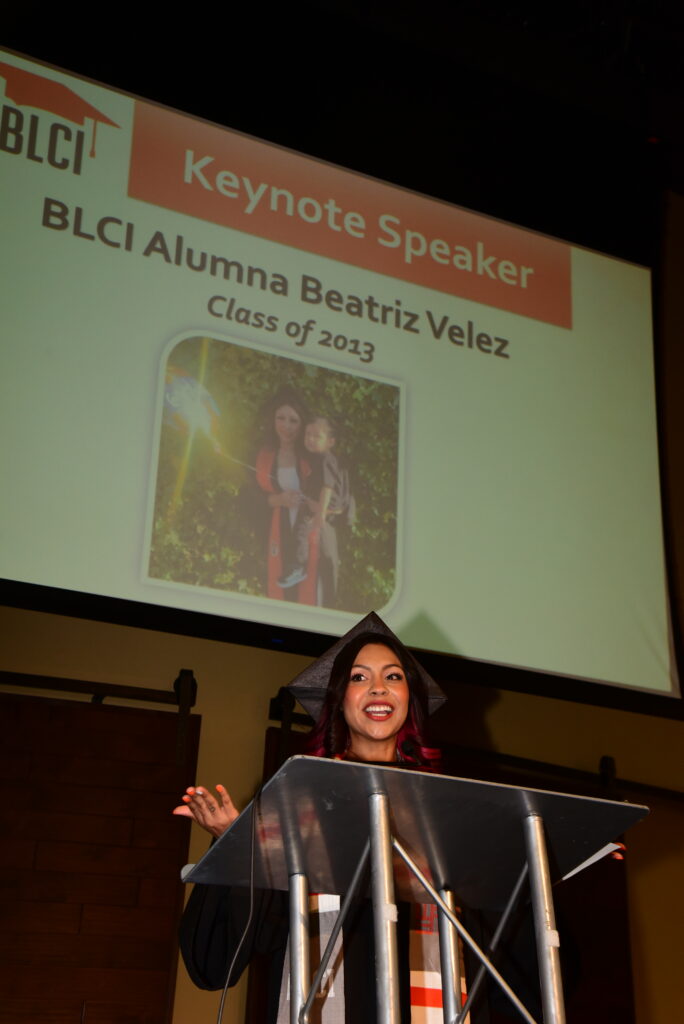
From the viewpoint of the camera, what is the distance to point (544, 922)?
53.3 inches

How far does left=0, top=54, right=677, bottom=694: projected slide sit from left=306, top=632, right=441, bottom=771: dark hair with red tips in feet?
1.95

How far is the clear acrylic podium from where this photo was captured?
131 cm

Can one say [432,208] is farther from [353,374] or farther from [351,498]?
[351,498]

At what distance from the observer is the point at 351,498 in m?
3.01

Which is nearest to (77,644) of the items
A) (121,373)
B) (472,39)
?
(121,373)

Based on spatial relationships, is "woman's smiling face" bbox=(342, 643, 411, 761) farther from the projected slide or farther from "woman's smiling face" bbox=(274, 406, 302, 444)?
"woman's smiling face" bbox=(274, 406, 302, 444)

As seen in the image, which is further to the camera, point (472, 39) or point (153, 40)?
point (472, 39)

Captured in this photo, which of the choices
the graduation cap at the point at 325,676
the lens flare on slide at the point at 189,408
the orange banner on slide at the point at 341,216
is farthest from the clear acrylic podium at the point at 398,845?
the orange banner on slide at the point at 341,216

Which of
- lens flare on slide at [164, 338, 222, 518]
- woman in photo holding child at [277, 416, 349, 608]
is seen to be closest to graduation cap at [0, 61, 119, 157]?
lens flare on slide at [164, 338, 222, 518]

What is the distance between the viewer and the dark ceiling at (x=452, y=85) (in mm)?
3160

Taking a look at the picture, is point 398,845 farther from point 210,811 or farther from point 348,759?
point 348,759

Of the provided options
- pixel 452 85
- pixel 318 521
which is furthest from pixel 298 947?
pixel 452 85

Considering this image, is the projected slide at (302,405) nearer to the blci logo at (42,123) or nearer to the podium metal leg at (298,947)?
the blci logo at (42,123)

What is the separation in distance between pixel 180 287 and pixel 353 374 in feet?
1.70
